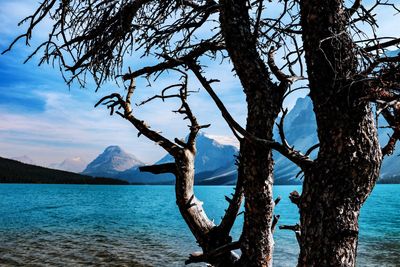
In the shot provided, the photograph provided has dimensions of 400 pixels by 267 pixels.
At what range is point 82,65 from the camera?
522 cm

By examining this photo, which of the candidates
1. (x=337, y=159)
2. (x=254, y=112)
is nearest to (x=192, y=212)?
(x=254, y=112)

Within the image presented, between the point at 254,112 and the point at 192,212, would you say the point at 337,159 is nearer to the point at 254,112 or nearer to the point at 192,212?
the point at 254,112

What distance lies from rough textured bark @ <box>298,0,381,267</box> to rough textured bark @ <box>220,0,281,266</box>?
2.12 feet

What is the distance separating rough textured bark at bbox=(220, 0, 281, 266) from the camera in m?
3.96

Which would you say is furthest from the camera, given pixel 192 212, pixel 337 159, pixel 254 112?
pixel 192 212

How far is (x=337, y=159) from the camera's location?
3234 mm

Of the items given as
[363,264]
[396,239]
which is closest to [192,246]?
[363,264]

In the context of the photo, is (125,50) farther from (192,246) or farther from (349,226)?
(192,246)

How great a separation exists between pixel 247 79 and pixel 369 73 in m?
1.20

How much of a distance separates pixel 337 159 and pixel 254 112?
40.5 inches

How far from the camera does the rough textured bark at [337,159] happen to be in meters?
3.20

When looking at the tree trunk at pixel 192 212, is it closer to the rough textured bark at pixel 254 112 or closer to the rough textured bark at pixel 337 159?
the rough textured bark at pixel 254 112

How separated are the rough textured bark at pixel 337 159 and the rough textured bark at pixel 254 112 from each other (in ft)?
2.12

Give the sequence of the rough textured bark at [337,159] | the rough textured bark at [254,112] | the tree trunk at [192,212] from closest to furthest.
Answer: the rough textured bark at [337,159] → the rough textured bark at [254,112] → the tree trunk at [192,212]
